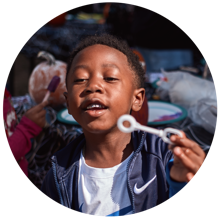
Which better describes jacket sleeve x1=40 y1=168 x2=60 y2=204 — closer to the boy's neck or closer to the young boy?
the young boy

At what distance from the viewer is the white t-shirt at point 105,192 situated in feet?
3.19

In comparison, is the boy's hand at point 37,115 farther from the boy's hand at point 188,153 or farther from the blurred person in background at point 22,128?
the boy's hand at point 188,153

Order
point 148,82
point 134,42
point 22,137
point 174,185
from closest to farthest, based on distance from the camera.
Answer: point 174,185 < point 22,137 < point 148,82 < point 134,42

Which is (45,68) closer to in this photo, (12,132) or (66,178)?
(12,132)

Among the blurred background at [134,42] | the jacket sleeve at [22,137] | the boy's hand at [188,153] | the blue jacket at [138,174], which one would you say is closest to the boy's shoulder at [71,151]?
the blue jacket at [138,174]

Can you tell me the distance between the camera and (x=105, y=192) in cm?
99

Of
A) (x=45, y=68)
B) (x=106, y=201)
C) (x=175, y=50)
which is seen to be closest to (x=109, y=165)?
(x=106, y=201)

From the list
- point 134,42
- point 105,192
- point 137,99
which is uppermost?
point 134,42

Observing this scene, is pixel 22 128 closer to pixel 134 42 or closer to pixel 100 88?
pixel 100 88

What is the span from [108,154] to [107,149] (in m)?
0.03

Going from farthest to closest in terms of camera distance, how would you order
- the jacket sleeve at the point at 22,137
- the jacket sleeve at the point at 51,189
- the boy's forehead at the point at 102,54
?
the jacket sleeve at the point at 22,137 < the jacket sleeve at the point at 51,189 < the boy's forehead at the point at 102,54

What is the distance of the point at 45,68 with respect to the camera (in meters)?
1.76

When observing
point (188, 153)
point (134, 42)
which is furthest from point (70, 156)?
point (134, 42)

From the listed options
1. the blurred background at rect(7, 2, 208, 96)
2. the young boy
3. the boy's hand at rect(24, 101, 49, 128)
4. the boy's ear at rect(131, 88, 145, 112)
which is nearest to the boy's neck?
the young boy
